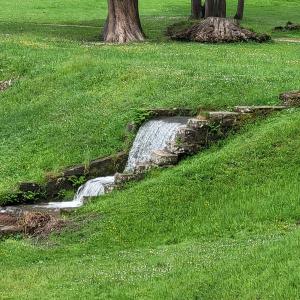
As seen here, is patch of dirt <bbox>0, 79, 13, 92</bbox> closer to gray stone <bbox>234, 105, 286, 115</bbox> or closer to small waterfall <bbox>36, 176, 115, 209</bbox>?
small waterfall <bbox>36, 176, 115, 209</bbox>

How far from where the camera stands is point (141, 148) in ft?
66.8

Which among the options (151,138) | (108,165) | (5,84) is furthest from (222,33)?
(108,165)

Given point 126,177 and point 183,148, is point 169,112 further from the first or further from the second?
point 126,177

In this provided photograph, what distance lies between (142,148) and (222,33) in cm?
1276

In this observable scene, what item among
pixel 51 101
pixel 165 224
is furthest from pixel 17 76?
pixel 165 224

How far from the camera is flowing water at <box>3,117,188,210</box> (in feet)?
63.1

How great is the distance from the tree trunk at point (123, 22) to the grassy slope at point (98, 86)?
91cm

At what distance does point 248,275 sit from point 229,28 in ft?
72.0

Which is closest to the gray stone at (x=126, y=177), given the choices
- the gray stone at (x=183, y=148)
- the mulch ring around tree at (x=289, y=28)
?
the gray stone at (x=183, y=148)

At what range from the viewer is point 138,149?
67.1 feet

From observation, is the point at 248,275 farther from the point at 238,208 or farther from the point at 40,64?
the point at 40,64

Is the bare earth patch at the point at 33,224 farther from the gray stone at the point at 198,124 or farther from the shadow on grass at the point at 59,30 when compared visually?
the shadow on grass at the point at 59,30

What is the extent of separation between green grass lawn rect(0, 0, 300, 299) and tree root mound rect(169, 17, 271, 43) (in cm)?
95

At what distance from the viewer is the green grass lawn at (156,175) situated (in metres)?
12.1
